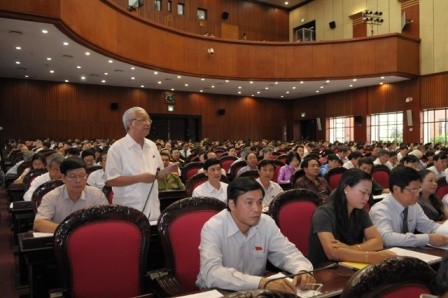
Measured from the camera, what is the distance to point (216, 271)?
7.35 feet

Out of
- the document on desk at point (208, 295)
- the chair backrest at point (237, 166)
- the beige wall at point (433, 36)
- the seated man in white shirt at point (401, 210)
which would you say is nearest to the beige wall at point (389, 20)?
the beige wall at point (433, 36)

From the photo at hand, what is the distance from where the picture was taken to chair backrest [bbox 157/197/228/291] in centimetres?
279

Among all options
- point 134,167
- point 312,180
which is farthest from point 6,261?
point 312,180

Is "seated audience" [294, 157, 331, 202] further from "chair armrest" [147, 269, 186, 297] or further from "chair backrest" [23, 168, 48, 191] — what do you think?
"chair backrest" [23, 168, 48, 191]

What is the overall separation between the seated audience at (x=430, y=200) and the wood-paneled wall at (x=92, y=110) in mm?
18386

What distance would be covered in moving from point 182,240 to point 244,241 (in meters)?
0.52

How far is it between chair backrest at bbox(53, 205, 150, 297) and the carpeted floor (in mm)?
2058

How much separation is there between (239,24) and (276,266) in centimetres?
2455

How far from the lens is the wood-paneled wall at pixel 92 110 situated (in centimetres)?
1880

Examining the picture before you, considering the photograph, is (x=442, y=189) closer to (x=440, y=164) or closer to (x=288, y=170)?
(x=440, y=164)

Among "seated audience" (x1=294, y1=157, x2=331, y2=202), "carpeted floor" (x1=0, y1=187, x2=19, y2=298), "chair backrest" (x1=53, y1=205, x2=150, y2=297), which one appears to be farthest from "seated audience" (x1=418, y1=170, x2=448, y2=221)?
"carpeted floor" (x1=0, y1=187, x2=19, y2=298)

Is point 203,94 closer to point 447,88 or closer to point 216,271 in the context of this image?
point 447,88

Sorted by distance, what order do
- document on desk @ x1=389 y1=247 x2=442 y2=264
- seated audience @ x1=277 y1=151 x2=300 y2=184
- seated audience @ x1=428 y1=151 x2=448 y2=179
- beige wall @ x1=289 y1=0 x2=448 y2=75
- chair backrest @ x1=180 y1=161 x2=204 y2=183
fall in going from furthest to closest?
beige wall @ x1=289 y1=0 x2=448 y2=75 < chair backrest @ x1=180 y1=161 x2=204 y2=183 < seated audience @ x1=277 y1=151 x2=300 y2=184 < seated audience @ x1=428 y1=151 x2=448 y2=179 < document on desk @ x1=389 y1=247 x2=442 y2=264

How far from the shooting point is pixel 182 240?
2.83 metres
